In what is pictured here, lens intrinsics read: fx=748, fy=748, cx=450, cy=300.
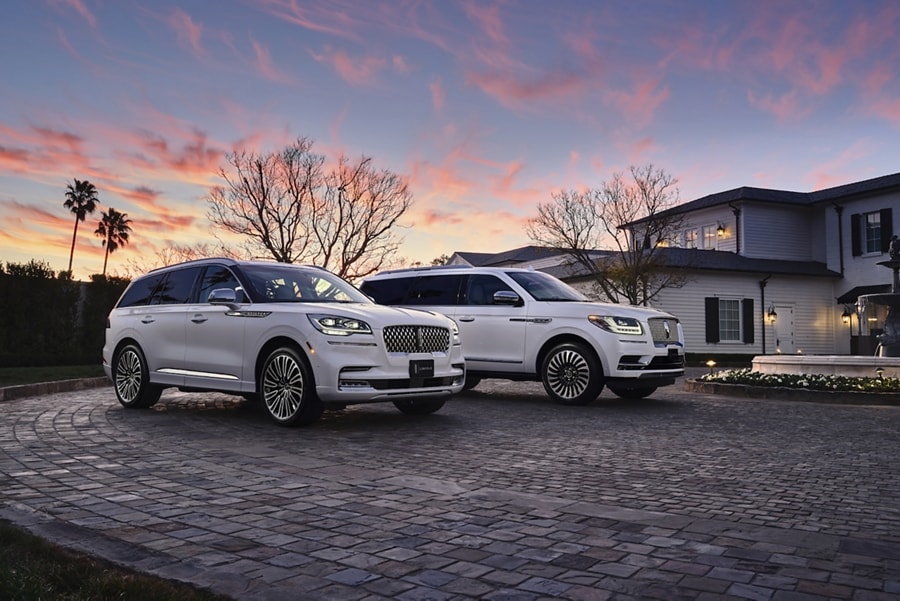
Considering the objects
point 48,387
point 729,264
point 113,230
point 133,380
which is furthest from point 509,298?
point 113,230

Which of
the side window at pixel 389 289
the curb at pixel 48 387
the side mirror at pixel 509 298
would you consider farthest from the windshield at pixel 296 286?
the curb at pixel 48 387

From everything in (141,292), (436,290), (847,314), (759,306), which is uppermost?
(759,306)

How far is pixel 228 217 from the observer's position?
37188 millimetres

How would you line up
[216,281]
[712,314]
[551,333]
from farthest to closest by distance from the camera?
[712,314] < [551,333] < [216,281]

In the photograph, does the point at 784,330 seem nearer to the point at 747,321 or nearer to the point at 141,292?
the point at 747,321

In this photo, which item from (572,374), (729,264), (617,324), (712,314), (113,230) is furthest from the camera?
(113,230)

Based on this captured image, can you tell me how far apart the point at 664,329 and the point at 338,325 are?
227 inches

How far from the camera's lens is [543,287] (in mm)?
12312

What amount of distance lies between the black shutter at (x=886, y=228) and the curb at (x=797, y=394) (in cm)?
2196

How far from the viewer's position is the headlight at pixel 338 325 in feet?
26.5

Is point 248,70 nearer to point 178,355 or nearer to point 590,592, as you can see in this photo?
point 178,355

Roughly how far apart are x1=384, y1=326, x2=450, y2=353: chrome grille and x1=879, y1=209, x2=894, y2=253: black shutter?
29027mm

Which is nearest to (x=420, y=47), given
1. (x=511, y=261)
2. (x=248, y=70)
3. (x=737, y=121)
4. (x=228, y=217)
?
(x=248, y=70)

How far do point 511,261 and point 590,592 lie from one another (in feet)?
171
